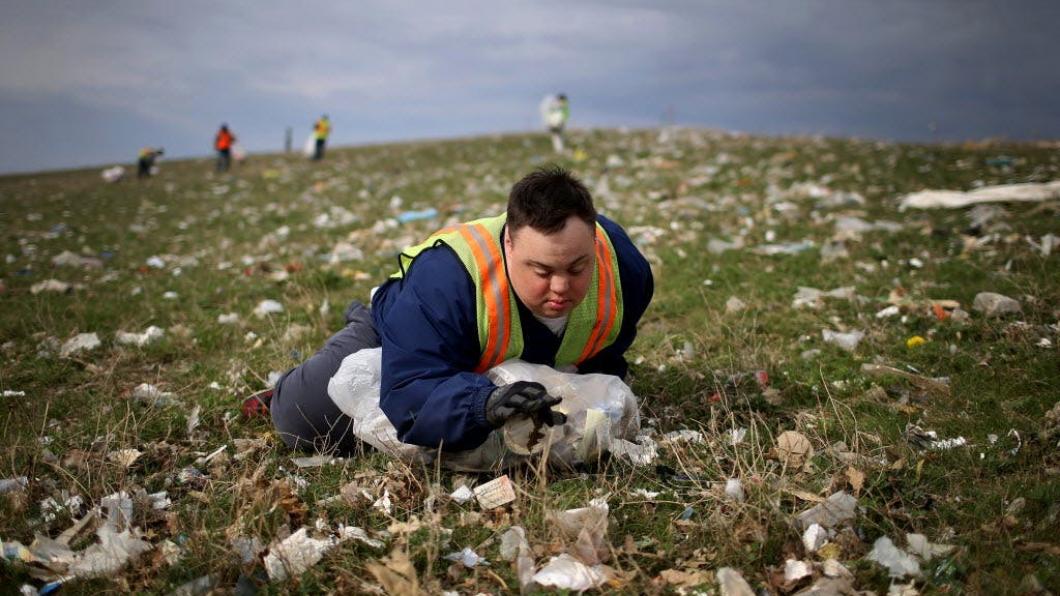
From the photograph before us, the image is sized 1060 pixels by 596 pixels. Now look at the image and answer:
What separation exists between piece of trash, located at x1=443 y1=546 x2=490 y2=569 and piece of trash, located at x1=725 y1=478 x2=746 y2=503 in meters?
0.94

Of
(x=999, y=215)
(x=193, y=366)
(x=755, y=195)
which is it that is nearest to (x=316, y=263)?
(x=193, y=366)

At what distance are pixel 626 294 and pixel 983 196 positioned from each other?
21.6ft

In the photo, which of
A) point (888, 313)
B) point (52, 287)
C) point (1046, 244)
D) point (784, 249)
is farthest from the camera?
point (52, 287)

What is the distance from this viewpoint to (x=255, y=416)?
12.1 ft

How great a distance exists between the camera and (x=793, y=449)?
2904 millimetres

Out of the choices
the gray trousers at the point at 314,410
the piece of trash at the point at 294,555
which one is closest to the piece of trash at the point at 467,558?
the piece of trash at the point at 294,555

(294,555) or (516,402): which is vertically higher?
(516,402)

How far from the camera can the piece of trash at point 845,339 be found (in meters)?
4.28

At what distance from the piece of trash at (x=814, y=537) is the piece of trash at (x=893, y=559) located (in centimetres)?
15

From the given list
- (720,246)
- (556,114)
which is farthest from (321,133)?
(720,246)

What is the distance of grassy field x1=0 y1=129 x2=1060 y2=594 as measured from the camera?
237 centimetres

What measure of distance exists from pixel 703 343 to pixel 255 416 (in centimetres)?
Result: 274

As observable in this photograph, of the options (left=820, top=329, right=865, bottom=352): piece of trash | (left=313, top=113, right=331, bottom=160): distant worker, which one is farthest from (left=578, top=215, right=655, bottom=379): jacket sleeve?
(left=313, top=113, right=331, bottom=160): distant worker

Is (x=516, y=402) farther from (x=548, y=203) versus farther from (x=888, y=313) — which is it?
(x=888, y=313)
